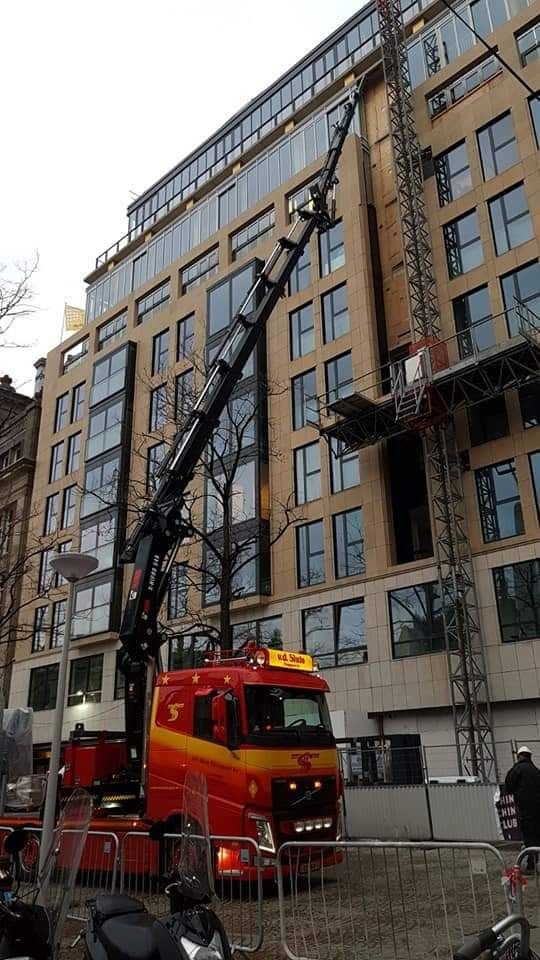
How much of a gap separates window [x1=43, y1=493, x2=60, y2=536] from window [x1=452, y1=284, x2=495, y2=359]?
25.4 meters

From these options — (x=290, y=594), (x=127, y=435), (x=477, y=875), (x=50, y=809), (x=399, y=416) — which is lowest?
(x=477, y=875)

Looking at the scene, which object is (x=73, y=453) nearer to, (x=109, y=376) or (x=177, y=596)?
(x=109, y=376)

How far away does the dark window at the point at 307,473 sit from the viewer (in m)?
28.6

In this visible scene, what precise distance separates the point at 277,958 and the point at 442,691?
16.0m

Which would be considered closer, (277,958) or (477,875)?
(477,875)

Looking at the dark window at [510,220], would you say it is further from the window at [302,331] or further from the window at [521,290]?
the window at [302,331]

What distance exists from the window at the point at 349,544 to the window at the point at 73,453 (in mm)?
19661

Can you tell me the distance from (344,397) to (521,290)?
22.8ft

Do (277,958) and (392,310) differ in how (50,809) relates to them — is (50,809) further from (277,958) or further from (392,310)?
(392,310)

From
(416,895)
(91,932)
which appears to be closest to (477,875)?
(416,895)

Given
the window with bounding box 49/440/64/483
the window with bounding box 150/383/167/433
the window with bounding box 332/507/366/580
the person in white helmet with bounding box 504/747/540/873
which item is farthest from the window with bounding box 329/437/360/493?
the window with bounding box 49/440/64/483

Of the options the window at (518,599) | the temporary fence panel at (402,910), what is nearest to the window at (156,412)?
the window at (518,599)

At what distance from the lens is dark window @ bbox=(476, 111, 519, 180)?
26.0m

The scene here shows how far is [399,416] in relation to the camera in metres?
23.9
